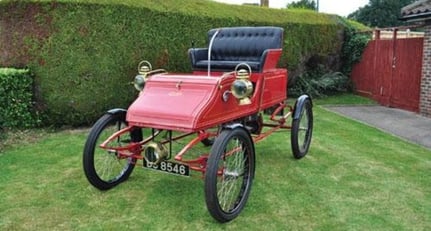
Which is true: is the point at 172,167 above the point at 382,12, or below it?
below

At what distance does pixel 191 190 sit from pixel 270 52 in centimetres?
173

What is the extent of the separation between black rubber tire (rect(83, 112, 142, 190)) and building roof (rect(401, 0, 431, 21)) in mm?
5961

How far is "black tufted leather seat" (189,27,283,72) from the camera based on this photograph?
534 cm

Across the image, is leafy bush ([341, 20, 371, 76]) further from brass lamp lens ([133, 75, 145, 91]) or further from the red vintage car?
brass lamp lens ([133, 75, 145, 91])

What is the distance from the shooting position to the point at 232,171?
3.77 metres

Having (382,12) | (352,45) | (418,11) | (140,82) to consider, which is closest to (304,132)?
(140,82)

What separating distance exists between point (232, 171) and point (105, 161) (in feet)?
4.73

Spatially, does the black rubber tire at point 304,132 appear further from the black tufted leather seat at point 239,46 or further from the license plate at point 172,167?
the license plate at point 172,167

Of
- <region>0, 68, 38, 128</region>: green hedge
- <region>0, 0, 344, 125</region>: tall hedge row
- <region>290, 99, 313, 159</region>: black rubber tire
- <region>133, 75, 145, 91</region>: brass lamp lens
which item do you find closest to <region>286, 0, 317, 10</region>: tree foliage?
<region>0, 0, 344, 125</region>: tall hedge row

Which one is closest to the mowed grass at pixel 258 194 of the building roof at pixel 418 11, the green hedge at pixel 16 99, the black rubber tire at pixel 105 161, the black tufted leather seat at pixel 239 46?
the black rubber tire at pixel 105 161

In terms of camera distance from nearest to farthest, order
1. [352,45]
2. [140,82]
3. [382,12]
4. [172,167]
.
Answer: [172,167], [140,82], [352,45], [382,12]

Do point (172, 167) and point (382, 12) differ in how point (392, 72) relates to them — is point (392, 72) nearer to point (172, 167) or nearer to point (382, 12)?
point (172, 167)

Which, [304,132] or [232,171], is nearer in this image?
[232,171]

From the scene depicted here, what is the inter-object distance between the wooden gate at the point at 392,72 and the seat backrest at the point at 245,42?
15.3ft
